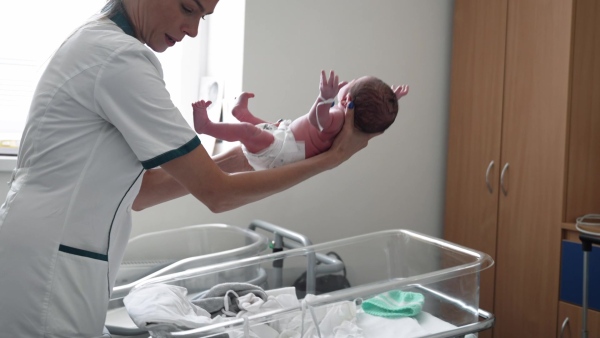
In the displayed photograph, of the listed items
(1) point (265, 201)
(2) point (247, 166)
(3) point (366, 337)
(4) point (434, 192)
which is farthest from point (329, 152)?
(4) point (434, 192)

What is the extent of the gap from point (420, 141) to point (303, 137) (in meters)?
1.93

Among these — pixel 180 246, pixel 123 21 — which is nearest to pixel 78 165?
pixel 123 21

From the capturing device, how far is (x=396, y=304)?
182cm

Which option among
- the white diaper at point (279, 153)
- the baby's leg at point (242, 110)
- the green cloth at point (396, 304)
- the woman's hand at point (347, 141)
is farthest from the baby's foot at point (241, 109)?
the green cloth at point (396, 304)

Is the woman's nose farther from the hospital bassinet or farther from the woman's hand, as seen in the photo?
the hospital bassinet

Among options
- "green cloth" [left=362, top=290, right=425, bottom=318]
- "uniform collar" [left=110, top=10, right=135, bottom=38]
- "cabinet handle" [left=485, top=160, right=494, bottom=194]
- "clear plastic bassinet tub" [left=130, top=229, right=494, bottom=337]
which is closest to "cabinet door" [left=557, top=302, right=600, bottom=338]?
"cabinet handle" [left=485, top=160, right=494, bottom=194]

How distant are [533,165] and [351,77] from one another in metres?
0.92

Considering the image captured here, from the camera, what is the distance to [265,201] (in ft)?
10.2

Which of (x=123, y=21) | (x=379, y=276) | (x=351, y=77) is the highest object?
(x=351, y=77)

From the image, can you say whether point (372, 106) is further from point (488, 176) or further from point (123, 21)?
point (488, 176)

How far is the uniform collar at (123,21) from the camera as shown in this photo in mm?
1311

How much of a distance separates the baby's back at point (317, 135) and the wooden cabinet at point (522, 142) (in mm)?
1589

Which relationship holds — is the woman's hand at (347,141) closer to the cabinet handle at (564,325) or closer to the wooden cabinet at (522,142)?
the wooden cabinet at (522,142)

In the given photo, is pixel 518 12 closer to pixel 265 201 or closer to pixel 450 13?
pixel 450 13
